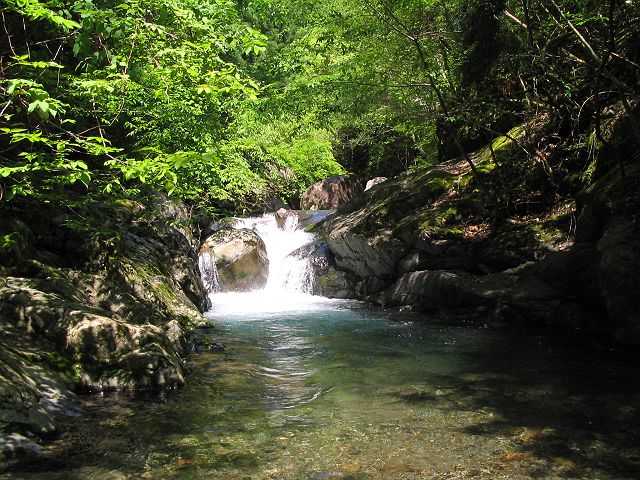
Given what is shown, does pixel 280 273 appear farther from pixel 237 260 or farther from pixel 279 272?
pixel 237 260

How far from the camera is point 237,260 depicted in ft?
51.9

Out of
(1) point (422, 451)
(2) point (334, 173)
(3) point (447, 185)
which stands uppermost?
(2) point (334, 173)

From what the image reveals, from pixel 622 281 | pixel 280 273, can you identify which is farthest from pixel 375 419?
pixel 280 273

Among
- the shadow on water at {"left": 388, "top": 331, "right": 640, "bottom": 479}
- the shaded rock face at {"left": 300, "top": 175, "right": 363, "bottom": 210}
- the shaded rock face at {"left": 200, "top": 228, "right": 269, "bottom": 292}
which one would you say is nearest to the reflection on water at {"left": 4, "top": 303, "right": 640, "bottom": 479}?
the shadow on water at {"left": 388, "top": 331, "right": 640, "bottom": 479}

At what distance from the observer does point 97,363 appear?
5598 mm

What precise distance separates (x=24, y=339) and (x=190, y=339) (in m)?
2.90

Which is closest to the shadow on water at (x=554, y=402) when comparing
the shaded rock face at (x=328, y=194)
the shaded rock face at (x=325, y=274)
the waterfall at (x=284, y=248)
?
the shaded rock face at (x=325, y=274)

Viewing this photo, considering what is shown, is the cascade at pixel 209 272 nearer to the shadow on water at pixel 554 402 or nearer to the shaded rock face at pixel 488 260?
the shaded rock face at pixel 488 260

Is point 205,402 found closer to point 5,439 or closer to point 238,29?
point 5,439

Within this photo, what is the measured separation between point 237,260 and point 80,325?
1020 centimetres

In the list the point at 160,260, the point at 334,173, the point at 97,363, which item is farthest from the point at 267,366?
the point at 334,173

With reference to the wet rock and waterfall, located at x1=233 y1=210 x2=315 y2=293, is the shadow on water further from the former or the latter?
waterfall, located at x1=233 y1=210 x2=315 y2=293

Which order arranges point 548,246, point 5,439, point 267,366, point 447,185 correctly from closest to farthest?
point 5,439 → point 267,366 → point 548,246 → point 447,185

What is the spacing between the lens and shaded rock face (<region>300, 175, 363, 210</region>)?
23.9 meters
